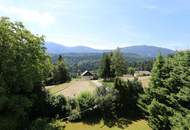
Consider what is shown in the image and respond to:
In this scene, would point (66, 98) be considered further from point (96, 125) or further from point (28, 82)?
point (28, 82)

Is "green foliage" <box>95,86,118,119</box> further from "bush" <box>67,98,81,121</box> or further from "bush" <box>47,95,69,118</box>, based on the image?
"bush" <box>47,95,69,118</box>

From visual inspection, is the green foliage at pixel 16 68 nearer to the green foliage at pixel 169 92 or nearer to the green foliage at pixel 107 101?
the green foliage at pixel 169 92

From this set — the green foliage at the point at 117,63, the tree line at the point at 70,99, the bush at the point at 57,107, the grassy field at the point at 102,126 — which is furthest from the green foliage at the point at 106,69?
the grassy field at the point at 102,126

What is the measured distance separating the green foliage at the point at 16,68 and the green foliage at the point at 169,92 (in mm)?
10802

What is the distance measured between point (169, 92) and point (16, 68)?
44.4 ft

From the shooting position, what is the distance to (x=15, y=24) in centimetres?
2352

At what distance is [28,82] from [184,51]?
12.3 meters

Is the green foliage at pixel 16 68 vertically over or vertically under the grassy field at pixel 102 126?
over

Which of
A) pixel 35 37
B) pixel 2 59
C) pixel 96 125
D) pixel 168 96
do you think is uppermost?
pixel 35 37

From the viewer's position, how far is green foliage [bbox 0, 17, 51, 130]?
2168 cm

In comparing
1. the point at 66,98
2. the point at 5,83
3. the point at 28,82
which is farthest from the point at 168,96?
the point at 66,98

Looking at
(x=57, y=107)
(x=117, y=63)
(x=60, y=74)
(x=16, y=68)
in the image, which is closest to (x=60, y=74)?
(x=60, y=74)

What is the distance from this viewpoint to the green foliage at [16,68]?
21.7 metres

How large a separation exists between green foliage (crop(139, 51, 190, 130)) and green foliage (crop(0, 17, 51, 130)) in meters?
10.8
